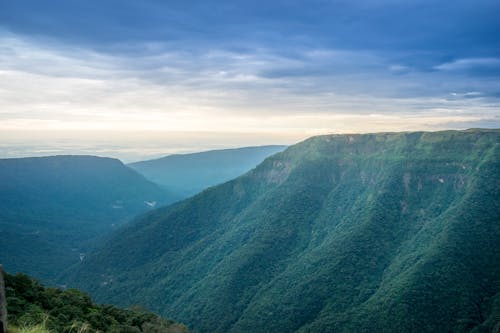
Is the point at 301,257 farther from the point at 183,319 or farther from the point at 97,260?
the point at 97,260

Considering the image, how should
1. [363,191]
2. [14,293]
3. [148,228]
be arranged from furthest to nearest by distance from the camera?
[148,228] → [363,191] → [14,293]

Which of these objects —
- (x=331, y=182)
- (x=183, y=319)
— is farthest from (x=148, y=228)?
(x=331, y=182)

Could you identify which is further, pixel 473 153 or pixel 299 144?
pixel 299 144

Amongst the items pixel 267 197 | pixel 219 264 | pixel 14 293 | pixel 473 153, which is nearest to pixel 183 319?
pixel 219 264

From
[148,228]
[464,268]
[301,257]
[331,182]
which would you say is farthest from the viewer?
[148,228]

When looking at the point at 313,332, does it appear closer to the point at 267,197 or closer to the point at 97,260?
the point at 267,197

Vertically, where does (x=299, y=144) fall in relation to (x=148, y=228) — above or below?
above

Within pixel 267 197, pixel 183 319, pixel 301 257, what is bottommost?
pixel 183 319
